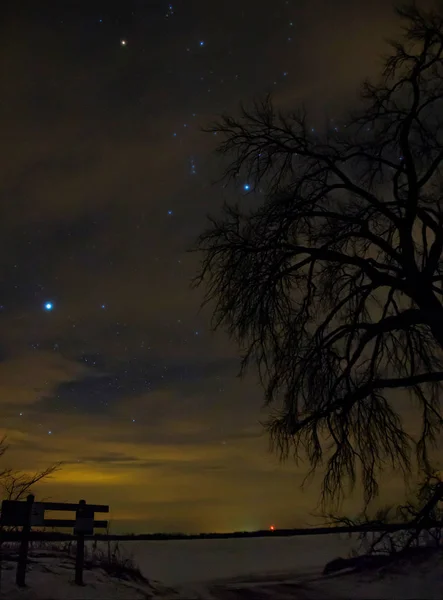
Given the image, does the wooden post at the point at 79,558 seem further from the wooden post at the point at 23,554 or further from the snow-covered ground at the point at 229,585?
the wooden post at the point at 23,554

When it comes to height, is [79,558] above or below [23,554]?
below

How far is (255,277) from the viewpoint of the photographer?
405 inches

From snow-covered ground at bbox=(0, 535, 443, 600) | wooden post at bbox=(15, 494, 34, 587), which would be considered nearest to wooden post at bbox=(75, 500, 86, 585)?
snow-covered ground at bbox=(0, 535, 443, 600)

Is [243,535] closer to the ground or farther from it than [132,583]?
farther from it

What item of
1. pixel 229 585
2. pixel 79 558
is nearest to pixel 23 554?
pixel 79 558

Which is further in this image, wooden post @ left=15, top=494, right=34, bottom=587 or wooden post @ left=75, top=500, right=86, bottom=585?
wooden post @ left=75, top=500, right=86, bottom=585

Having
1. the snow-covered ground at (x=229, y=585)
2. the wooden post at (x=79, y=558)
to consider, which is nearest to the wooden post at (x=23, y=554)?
the snow-covered ground at (x=229, y=585)

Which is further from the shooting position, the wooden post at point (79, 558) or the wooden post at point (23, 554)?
the wooden post at point (79, 558)

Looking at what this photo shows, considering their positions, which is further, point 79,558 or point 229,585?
point 229,585

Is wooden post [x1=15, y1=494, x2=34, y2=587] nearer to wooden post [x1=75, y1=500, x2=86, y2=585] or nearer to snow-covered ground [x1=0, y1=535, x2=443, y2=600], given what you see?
snow-covered ground [x1=0, y1=535, x2=443, y2=600]

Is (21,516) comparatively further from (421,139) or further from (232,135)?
(421,139)

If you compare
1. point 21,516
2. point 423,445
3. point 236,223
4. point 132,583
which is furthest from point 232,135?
point 132,583

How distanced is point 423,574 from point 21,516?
7.53m

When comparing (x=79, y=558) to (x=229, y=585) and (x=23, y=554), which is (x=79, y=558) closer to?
(x=23, y=554)
